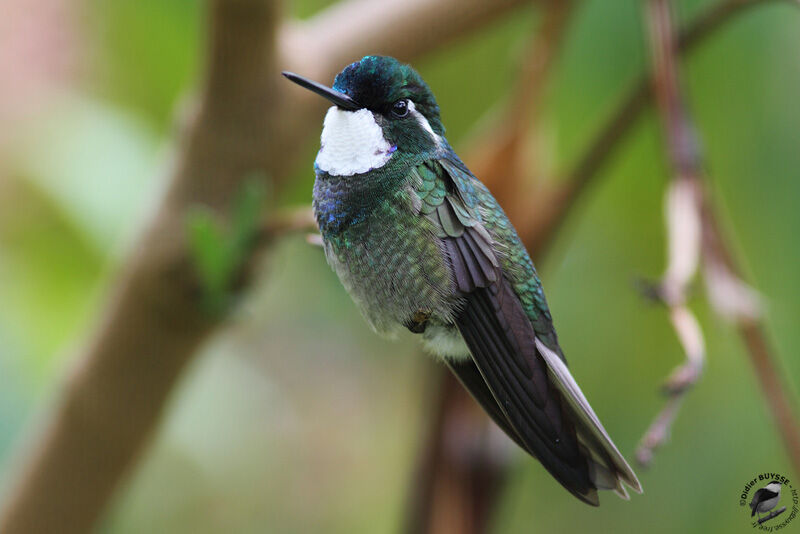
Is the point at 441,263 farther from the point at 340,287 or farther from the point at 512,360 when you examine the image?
the point at 340,287

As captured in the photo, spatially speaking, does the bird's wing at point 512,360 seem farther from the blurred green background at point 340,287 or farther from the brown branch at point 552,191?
the blurred green background at point 340,287

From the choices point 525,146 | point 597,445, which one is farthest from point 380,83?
point 525,146

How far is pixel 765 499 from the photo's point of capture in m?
0.67

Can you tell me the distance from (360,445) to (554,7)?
104 cm

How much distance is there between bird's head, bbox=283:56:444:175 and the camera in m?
0.54

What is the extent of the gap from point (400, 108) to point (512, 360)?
181mm

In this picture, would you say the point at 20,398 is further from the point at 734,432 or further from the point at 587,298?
the point at 734,432

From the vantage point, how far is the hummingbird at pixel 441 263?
54 cm

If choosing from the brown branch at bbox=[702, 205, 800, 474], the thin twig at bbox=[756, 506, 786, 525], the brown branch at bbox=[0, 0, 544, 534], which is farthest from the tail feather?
the brown branch at bbox=[0, 0, 544, 534]

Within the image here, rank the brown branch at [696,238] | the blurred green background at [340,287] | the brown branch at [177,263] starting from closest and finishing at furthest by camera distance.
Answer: the brown branch at [696,238], the brown branch at [177,263], the blurred green background at [340,287]

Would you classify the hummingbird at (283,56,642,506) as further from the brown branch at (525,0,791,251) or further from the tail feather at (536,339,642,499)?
the brown branch at (525,0,791,251)

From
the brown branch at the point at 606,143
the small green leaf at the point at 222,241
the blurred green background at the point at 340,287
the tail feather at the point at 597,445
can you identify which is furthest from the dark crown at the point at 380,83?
the blurred green background at the point at 340,287

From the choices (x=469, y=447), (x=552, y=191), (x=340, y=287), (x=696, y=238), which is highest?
(x=696, y=238)

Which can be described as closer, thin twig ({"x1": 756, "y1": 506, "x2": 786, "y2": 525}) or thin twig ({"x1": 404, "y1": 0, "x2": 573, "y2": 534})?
thin twig ({"x1": 756, "y1": 506, "x2": 786, "y2": 525})
